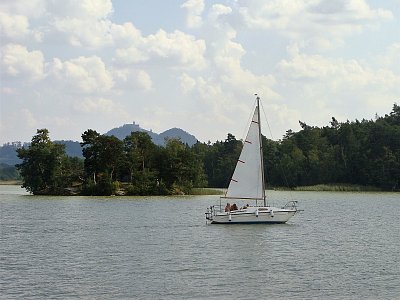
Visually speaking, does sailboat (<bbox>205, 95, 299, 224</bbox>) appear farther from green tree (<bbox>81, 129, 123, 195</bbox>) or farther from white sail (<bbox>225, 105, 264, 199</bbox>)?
green tree (<bbox>81, 129, 123, 195</bbox>)

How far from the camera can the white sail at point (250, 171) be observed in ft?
228

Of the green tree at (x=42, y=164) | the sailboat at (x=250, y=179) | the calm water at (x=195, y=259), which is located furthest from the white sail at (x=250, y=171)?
the green tree at (x=42, y=164)

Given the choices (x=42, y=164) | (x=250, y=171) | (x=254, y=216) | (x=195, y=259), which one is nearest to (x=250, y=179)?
(x=250, y=171)

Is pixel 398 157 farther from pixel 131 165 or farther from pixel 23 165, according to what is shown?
pixel 23 165

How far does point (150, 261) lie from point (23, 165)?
362 ft

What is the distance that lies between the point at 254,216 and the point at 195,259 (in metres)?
24.8

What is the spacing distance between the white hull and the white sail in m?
1.60

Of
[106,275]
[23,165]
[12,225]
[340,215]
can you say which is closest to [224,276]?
[106,275]

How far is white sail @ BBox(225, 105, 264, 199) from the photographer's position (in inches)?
2739

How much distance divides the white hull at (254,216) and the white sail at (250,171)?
1.60m

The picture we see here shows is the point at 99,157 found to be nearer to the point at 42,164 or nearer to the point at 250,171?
the point at 42,164

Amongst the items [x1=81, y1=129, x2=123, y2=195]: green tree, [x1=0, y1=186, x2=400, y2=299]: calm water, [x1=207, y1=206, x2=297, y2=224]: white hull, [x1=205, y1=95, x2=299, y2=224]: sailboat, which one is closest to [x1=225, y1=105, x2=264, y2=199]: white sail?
[x1=205, y1=95, x2=299, y2=224]: sailboat

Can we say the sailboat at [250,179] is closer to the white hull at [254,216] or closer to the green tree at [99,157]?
the white hull at [254,216]

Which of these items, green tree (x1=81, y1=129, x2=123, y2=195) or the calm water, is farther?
green tree (x1=81, y1=129, x2=123, y2=195)
